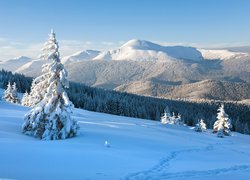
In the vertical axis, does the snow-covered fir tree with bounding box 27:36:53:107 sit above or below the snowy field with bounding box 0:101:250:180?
above

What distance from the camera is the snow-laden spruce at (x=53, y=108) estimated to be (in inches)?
1113

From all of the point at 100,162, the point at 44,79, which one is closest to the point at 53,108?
the point at 44,79

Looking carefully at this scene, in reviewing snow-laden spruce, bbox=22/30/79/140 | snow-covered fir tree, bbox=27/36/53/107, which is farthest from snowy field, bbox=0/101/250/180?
snow-covered fir tree, bbox=27/36/53/107

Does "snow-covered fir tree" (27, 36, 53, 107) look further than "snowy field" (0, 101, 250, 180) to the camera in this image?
Yes

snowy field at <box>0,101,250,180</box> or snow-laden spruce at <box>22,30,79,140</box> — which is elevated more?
snow-laden spruce at <box>22,30,79,140</box>

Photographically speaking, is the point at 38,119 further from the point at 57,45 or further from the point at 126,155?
the point at 126,155

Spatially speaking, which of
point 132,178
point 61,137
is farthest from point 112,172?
point 61,137

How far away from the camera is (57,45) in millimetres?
29297

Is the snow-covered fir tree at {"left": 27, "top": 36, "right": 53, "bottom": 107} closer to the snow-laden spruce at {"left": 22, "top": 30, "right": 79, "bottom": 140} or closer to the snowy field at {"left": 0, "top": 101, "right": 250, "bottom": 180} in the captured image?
the snow-laden spruce at {"left": 22, "top": 30, "right": 79, "bottom": 140}

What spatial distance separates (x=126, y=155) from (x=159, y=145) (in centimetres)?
807

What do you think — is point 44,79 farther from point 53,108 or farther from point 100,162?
point 100,162

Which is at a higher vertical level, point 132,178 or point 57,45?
point 57,45

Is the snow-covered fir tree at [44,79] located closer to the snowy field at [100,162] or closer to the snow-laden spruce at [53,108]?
the snow-laden spruce at [53,108]

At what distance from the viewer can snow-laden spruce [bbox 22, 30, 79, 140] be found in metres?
28.3
